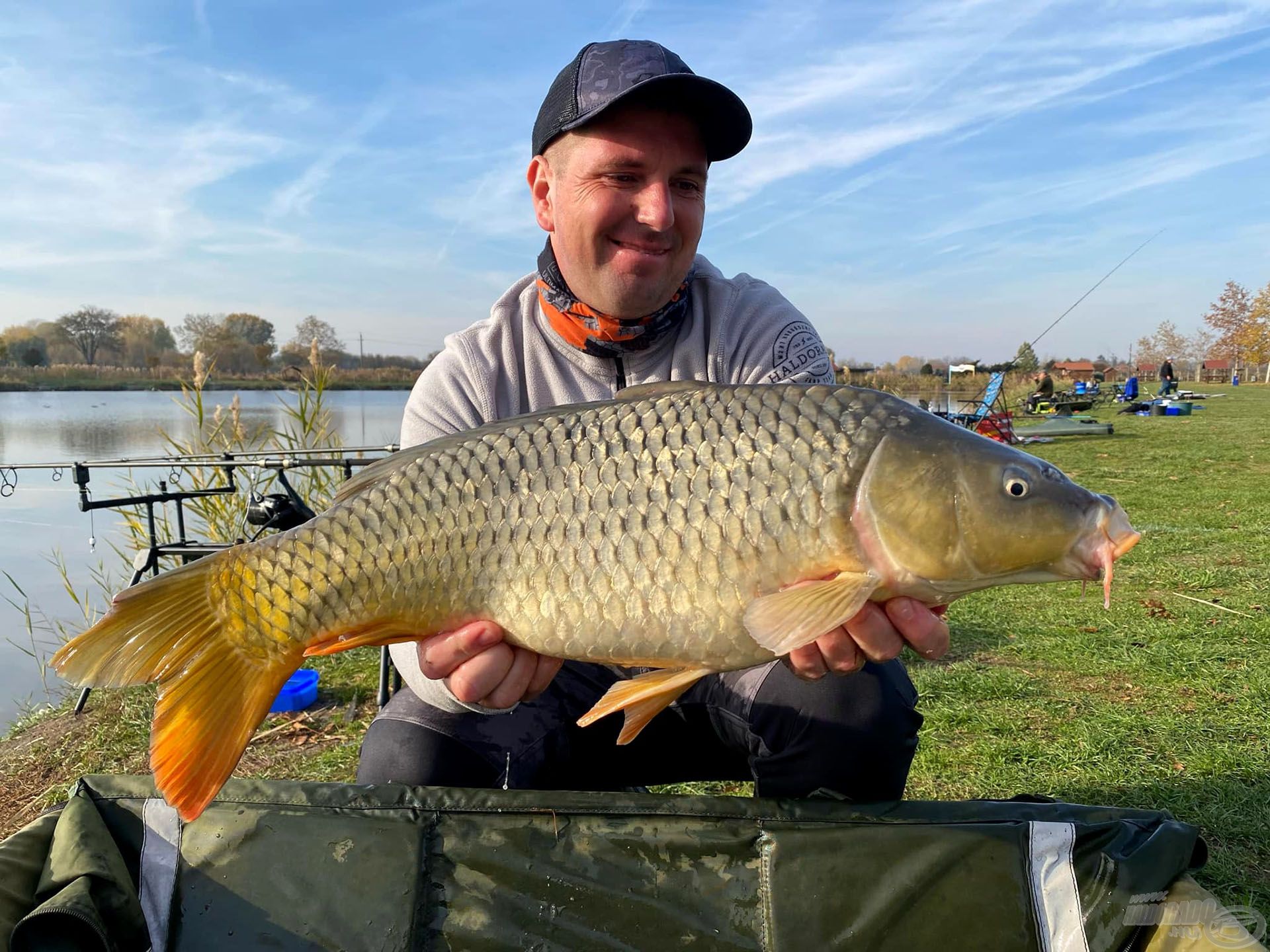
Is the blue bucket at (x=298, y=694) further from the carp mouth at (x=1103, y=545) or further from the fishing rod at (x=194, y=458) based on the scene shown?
the carp mouth at (x=1103, y=545)

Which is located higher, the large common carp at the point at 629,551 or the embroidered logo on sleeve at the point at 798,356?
the embroidered logo on sleeve at the point at 798,356

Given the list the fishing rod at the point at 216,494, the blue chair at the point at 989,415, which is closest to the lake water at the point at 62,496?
the fishing rod at the point at 216,494

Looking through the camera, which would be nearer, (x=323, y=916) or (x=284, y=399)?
(x=323, y=916)

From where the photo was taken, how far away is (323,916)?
117 cm

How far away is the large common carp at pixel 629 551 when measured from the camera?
1026 millimetres

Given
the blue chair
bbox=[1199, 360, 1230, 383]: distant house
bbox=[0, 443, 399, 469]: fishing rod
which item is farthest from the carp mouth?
bbox=[1199, 360, 1230, 383]: distant house

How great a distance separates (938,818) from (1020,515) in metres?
0.48

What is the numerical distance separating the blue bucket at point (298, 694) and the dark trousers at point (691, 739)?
1223 millimetres

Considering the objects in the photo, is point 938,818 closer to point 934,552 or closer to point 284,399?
point 934,552

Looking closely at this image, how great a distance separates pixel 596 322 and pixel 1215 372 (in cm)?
5700

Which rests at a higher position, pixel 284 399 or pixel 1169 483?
pixel 284 399

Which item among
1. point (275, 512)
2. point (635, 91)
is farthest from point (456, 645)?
point (275, 512)

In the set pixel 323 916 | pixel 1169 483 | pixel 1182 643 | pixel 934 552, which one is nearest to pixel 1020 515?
pixel 934 552
